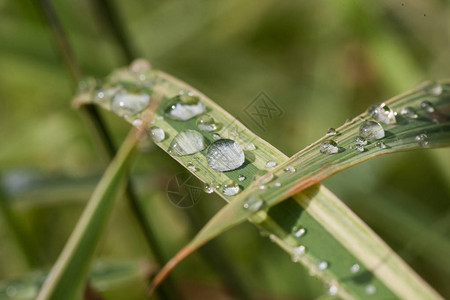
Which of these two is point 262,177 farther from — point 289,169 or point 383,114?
point 383,114

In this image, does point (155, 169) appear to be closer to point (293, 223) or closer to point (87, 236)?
point (87, 236)

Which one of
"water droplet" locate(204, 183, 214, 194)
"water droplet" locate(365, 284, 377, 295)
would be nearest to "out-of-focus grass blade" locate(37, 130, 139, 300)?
"water droplet" locate(204, 183, 214, 194)

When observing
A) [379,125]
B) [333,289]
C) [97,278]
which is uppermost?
[379,125]

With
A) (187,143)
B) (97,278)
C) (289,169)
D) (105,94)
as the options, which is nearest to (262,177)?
(289,169)

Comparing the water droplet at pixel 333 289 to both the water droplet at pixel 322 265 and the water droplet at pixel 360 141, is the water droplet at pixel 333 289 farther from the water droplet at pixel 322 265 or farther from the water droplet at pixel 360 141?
the water droplet at pixel 360 141

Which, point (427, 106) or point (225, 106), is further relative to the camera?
point (225, 106)

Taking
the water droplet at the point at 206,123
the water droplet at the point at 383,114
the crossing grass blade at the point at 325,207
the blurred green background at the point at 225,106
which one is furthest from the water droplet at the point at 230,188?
the blurred green background at the point at 225,106
